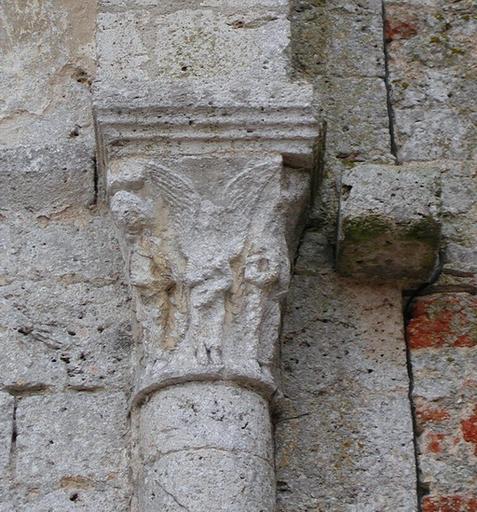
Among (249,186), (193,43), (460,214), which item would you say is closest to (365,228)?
(249,186)

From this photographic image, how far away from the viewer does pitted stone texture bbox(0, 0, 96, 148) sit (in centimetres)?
390

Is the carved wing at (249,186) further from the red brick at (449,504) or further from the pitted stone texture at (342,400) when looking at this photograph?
the red brick at (449,504)

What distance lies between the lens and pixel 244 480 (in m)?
3.16

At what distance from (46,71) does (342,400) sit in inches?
48.8

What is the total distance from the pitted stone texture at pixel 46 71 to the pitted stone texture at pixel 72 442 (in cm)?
74

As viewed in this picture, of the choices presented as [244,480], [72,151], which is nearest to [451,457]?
[244,480]

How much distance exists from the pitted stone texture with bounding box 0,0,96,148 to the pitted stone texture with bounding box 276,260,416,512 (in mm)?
737

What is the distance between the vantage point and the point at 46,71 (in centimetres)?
402

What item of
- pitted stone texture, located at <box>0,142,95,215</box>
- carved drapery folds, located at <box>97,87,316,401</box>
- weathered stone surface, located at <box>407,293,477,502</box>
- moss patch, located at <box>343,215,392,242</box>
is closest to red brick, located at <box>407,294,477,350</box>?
weathered stone surface, located at <box>407,293,477,502</box>

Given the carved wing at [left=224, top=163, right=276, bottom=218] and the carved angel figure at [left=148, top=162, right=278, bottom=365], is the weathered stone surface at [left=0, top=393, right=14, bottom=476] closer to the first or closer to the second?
the carved angel figure at [left=148, top=162, right=278, bottom=365]

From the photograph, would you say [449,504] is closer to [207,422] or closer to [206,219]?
[207,422]

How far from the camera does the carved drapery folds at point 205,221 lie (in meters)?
3.22

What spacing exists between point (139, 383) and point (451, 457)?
0.73 metres

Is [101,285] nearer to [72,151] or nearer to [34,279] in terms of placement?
[34,279]
